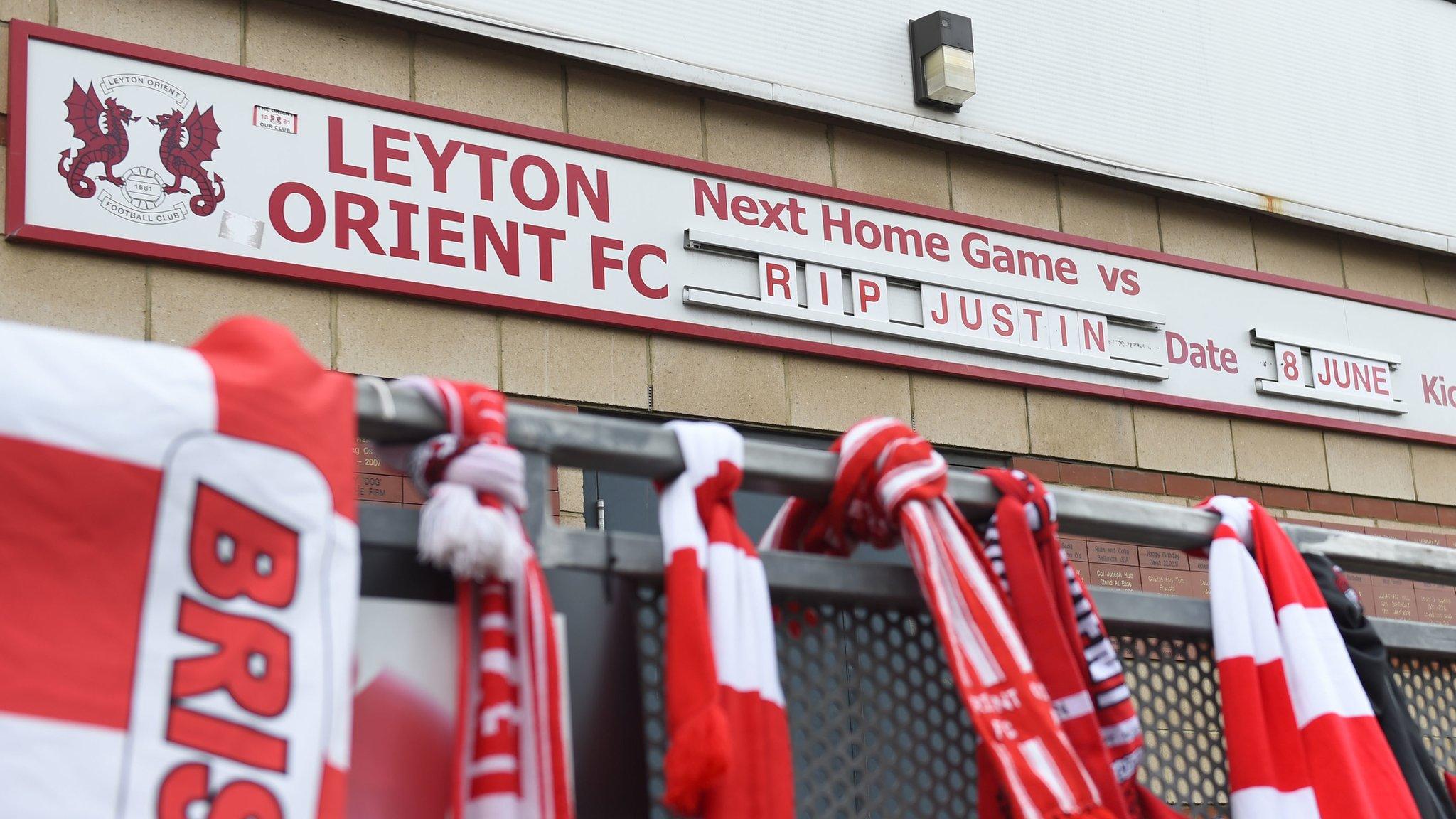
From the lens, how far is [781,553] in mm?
1770

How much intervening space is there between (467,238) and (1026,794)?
4361 mm

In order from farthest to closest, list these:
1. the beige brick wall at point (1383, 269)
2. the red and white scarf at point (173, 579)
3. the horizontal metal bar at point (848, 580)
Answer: the beige brick wall at point (1383, 269) < the horizontal metal bar at point (848, 580) < the red and white scarf at point (173, 579)

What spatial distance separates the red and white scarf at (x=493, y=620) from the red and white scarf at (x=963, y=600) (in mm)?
463

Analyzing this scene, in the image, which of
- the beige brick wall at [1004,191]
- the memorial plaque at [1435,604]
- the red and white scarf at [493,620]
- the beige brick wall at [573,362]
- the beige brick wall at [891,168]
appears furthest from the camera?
the memorial plaque at [1435,604]

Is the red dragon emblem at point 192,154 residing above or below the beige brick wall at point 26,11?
below

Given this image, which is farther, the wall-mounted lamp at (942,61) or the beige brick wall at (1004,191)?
the beige brick wall at (1004,191)

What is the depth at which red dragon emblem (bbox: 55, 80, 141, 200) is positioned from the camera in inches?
197

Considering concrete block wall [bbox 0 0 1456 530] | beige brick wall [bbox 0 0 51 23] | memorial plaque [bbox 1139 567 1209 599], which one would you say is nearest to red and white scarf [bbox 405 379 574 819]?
concrete block wall [bbox 0 0 1456 530]

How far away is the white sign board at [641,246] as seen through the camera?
201 inches

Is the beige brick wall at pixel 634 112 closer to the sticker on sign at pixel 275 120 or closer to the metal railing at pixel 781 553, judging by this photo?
the sticker on sign at pixel 275 120

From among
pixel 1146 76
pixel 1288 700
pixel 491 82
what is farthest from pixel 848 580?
pixel 1146 76

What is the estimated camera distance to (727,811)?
1.53 metres

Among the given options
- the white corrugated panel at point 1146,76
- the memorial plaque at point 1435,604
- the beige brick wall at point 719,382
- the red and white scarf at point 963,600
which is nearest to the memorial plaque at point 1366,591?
the memorial plaque at point 1435,604

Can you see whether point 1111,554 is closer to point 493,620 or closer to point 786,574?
point 786,574
